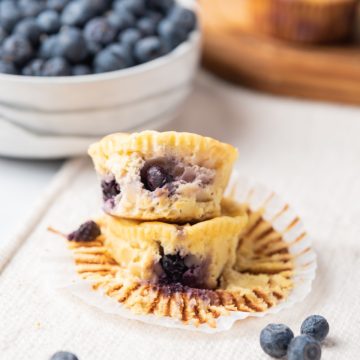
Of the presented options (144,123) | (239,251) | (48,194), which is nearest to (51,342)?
(239,251)

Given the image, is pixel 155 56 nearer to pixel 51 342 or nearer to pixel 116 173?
pixel 116 173

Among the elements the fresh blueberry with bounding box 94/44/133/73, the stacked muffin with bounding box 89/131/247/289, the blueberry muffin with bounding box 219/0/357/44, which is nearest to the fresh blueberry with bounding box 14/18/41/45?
the fresh blueberry with bounding box 94/44/133/73

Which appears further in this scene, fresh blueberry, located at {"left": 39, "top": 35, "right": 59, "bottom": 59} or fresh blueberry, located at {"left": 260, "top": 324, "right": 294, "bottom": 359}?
fresh blueberry, located at {"left": 39, "top": 35, "right": 59, "bottom": 59}

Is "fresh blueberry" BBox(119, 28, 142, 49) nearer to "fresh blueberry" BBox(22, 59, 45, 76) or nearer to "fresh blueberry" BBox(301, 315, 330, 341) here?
Answer: "fresh blueberry" BBox(22, 59, 45, 76)

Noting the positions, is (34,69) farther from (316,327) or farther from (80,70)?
(316,327)

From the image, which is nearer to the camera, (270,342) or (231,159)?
(270,342)

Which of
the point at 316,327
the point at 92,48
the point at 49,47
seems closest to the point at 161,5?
the point at 92,48
